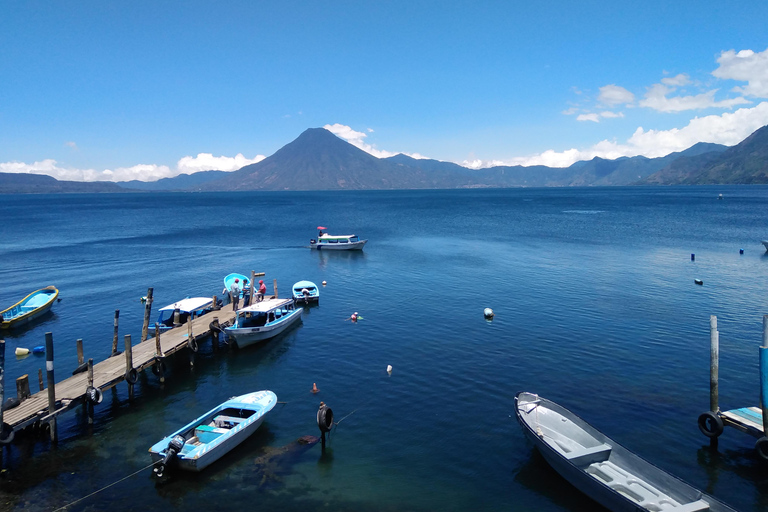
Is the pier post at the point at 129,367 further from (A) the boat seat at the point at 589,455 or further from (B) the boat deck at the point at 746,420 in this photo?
(B) the boat deck at the point at 746,420

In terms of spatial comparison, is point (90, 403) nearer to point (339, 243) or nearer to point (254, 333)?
point (254, 333)

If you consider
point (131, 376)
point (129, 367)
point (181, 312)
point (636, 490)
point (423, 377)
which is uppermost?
point (181, 312)

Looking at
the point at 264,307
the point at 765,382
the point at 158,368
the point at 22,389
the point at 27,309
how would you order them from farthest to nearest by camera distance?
the point at 27,309
the point at 264,307
the point at 158,368
the point at 22,389
the point at 765,382

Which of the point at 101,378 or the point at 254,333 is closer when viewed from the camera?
the point at 101,378

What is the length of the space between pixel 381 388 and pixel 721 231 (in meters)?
106

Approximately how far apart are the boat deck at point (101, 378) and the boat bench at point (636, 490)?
85.7 feet

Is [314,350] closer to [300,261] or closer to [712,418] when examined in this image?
[712,418]

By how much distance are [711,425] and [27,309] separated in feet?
182

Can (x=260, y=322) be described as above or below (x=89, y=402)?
above

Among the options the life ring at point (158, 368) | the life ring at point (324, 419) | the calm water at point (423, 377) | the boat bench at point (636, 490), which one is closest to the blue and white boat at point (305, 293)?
the calm water at point (423, 377)

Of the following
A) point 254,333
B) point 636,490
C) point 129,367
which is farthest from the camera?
point 254,333

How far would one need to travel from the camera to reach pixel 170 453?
2042cm

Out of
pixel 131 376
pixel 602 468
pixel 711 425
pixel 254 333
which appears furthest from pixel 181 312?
pixel 711 425

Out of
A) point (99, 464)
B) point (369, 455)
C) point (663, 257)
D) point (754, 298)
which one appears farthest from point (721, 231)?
point (99, 464)
